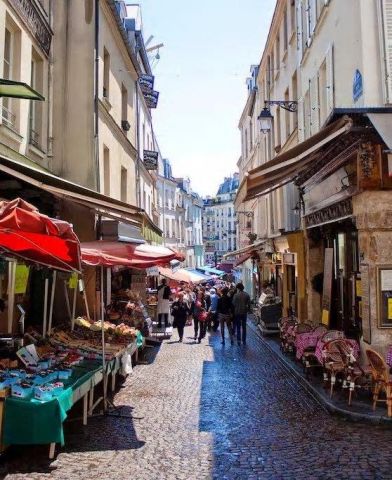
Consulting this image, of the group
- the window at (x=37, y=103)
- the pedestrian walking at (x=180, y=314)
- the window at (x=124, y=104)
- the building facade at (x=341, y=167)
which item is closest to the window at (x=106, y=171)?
the window at (x=124, y=104)

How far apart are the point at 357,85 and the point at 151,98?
1623 centimetres

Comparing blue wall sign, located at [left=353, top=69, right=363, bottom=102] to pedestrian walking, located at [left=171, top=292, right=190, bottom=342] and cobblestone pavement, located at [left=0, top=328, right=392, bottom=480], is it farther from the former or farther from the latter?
pedestrian walking, located at [left=171, top=292, right=190, bottom=342]

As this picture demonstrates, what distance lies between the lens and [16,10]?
972 cm

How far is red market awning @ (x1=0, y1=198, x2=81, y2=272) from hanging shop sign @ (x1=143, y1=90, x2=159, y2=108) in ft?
59.1

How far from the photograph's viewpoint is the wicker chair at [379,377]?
6.96 meters

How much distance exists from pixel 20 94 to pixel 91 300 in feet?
23.1

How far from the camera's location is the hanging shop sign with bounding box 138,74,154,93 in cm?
2143

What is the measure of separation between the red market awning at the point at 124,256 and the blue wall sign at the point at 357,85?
165 inches

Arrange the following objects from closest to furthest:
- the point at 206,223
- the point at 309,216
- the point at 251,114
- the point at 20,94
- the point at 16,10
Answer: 1. the point at 20,94
2. the point at 16,10
3. the point at 309,216
4. the point at 251,114
5. the point at 206,223

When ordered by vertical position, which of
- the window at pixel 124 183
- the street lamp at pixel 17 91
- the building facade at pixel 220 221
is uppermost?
the building facade at pixel 220 221

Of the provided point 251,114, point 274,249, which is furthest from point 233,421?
point 251,114

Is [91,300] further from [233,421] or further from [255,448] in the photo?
[255,448]

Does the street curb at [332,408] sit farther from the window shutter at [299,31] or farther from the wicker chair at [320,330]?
the window shutter at [299,31]

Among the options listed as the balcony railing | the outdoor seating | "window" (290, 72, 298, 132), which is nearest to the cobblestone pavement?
the outdoor seating
